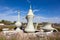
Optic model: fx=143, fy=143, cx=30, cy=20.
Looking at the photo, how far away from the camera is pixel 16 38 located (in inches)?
113

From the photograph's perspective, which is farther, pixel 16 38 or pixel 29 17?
pixel 29 17

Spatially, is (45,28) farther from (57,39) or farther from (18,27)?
(57,39)

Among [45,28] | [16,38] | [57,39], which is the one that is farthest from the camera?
[45,28]

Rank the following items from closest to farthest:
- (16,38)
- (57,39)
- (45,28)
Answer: (16,38)
(57,39)
(45,28)

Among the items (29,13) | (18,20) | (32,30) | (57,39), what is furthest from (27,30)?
(57,39)

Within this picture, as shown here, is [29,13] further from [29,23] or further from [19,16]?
[19,16]

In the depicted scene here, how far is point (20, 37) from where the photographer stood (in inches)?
114

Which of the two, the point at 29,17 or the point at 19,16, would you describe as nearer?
the point at 29,17

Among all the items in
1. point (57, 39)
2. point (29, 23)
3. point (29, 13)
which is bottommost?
point (57, 39)

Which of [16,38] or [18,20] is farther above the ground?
[18,20]

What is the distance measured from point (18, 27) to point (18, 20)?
52 centimetres

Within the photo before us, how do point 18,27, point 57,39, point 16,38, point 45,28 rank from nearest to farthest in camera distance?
point 16,38, point 57,39, point 45,28, point 18,27

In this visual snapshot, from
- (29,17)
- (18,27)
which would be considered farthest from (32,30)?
(18,27)

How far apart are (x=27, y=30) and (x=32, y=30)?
1.06 ft
